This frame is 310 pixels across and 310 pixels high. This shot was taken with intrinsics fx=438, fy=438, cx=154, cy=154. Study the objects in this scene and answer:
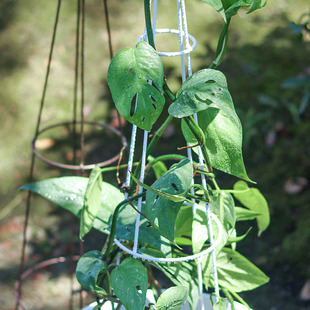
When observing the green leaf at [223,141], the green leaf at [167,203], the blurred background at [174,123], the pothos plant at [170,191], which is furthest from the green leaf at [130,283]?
the blurred background at [174,123]

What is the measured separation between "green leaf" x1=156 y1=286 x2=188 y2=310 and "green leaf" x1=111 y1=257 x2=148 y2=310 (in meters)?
0.04

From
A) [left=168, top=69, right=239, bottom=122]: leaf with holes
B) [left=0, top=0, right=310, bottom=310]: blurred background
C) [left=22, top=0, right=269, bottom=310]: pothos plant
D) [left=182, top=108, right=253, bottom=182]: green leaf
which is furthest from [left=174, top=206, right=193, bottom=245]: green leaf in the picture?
[left=0, top=0, right=310, bottom=310]: blurred background

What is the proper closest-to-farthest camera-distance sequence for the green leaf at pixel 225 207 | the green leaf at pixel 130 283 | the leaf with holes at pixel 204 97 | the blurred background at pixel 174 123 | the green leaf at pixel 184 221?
1. the leaf with holes at pixel 204 97
2. the green leaf at pixel 130 283
3. the green leaf at pixel 225 207
4. the green leaf at pixel 184 221
5. the blurred background at pixel 174 123

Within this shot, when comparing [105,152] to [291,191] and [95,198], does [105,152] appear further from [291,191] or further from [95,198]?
[95,198]

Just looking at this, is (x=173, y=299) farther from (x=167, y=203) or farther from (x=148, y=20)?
(x=148, y=20)

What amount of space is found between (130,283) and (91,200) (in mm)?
187

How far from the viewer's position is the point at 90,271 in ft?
2.57

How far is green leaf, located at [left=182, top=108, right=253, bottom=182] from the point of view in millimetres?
696

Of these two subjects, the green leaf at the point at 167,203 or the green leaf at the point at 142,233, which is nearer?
the green leaf at the point at 167,203

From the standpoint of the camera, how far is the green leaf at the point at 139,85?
2.08ft

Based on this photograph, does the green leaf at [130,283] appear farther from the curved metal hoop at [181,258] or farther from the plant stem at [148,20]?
the plant stem at [148,20]

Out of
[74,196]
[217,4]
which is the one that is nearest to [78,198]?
[74,196]

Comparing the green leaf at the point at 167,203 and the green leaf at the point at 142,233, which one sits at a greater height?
the green leaf at the point at 167,203

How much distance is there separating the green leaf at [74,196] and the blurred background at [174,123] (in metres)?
0.83
